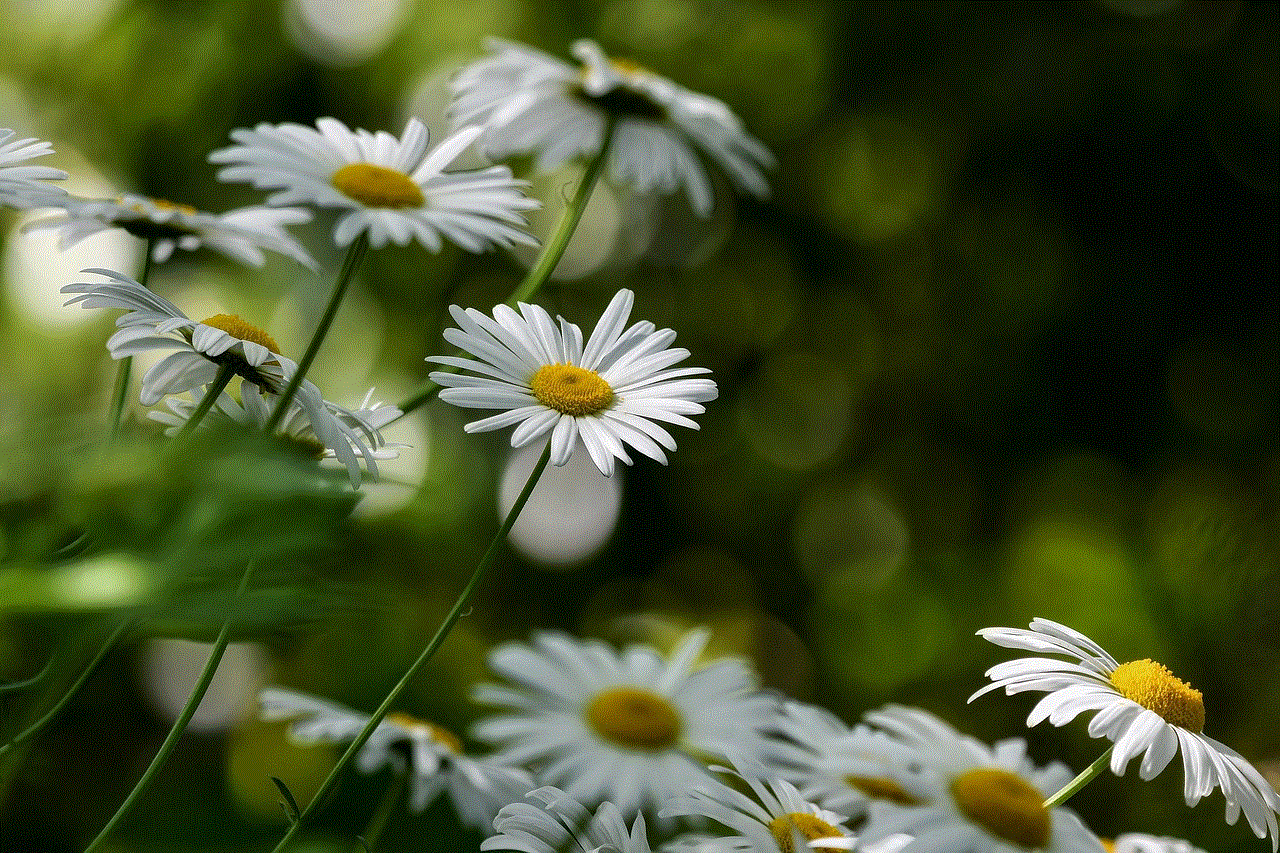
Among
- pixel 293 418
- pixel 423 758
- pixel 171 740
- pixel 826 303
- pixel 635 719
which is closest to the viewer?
pixel 171 740

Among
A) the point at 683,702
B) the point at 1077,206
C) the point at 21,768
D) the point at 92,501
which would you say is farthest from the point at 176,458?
the point at 1077,206

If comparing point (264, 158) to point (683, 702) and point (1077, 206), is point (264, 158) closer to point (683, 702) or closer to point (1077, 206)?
point (683, 702)

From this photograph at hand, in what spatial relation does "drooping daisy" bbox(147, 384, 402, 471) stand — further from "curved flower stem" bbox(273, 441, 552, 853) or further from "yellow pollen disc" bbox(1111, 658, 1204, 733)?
"yellow pollen disc" bbox(1111, 658, 1204, 733)

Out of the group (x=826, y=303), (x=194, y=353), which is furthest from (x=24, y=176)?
(x=826, y=303)

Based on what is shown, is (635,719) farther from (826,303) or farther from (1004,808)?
(826,303)

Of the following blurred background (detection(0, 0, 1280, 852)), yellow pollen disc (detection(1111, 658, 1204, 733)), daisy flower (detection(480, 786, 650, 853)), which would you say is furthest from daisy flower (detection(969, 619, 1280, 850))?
blurred background (detection(0, 0, 1280, 852))

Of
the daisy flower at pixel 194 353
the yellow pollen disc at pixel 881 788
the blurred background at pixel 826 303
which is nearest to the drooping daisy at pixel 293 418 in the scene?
the daisy flower at pixel 194 353

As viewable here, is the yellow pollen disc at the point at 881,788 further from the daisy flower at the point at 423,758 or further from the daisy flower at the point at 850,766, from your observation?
the daisy flower at the point at 423,758
